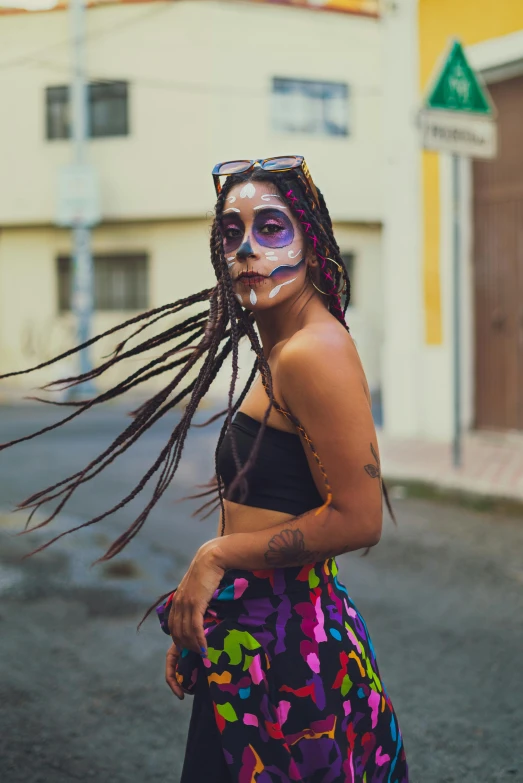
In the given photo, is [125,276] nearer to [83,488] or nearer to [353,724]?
[83,488]

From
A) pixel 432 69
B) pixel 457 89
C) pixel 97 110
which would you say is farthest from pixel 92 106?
pixel 457 89

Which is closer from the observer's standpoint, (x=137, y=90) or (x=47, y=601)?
(x=47, y=601)


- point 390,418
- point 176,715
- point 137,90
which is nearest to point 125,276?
point 137,90

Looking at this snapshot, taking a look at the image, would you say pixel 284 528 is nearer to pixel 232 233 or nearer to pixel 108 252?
pixel 232 233

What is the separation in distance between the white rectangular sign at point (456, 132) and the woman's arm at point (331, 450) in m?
5.92

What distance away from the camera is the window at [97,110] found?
19.6 metres

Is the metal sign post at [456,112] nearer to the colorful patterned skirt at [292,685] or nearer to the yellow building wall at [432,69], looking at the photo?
the yellow building wall at [432,69]

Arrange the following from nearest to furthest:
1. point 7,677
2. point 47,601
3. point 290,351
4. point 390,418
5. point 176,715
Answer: point 290,351
point 176,715
point 7,677
point 47,601
point 390,418

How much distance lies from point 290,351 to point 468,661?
8.49 ft

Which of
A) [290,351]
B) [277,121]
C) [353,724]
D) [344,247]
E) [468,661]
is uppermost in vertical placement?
[277,121]

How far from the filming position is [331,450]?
1579mm

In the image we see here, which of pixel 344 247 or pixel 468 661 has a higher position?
pixel 344 247

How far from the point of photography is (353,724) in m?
1.71

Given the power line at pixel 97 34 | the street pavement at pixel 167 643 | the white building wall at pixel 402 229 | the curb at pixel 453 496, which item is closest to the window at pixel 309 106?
the power line at pixel 97 34
